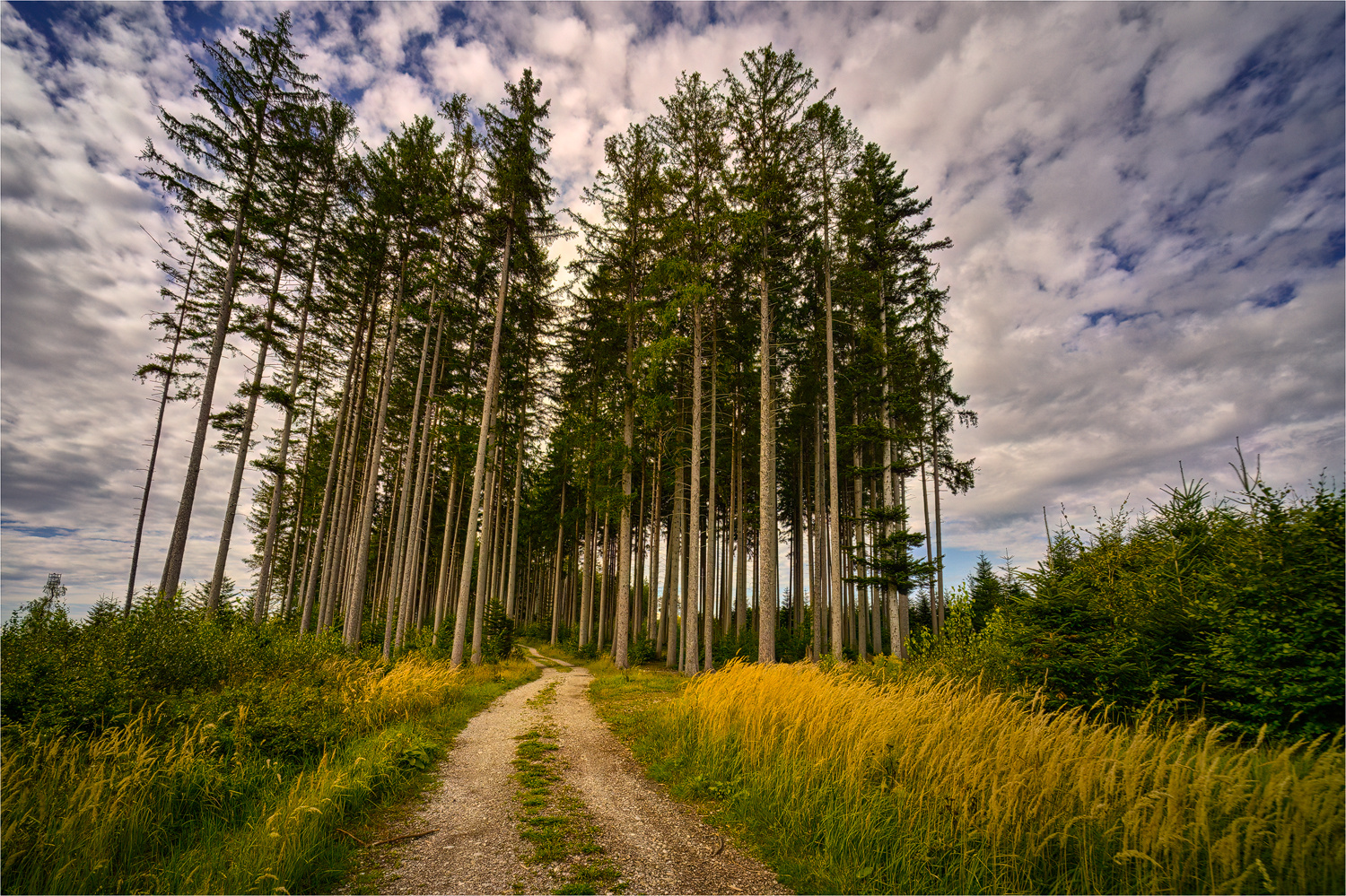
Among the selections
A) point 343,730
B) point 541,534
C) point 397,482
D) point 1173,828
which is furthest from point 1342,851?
point 541,534

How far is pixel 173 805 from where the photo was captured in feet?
14.0

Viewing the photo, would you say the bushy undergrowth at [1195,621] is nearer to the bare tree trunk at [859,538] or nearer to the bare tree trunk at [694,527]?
the bare tree trunk at [694,527]

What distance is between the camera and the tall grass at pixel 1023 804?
277 centimetres

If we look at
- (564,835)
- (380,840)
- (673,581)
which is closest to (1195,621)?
(564,835)

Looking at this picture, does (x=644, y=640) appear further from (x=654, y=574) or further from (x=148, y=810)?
(x=148, y=810)

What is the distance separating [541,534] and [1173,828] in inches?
1349

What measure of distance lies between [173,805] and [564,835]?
11.6 ft

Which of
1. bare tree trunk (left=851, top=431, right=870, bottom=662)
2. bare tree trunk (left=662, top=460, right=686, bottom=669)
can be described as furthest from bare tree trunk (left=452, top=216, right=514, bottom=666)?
bare tree trunk (left=851, top=431, right=870, bottom=662)

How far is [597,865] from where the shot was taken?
3.69 metres

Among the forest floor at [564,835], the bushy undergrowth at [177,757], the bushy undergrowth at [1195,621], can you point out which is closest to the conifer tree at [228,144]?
the bushy undergrowth at [177,757]

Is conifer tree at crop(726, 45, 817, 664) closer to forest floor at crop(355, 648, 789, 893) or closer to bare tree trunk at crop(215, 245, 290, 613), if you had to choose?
forest floor at crop(355, 648, 789, 893)

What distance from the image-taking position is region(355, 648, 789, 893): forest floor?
3506mm

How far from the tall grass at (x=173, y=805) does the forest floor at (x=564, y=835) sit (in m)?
0.65

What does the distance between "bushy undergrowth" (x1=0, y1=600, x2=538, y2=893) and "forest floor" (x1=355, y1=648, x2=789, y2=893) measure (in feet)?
2.18
